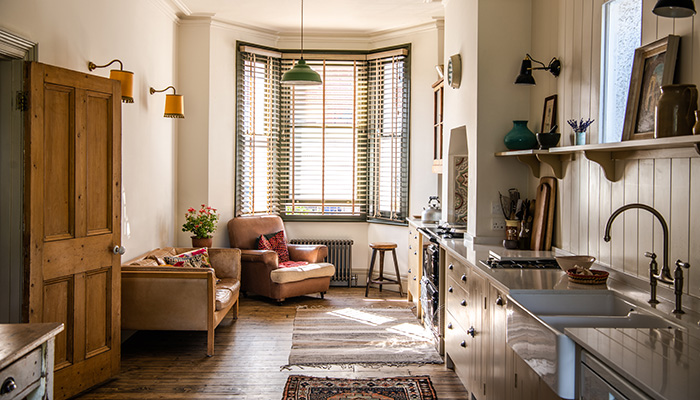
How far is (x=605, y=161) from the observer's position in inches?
115

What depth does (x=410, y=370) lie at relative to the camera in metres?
4.27

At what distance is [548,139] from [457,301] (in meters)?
1.25

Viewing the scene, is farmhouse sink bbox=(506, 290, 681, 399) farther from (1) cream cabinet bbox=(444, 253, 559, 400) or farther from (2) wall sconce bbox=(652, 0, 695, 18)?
(2) wall sconce bbox=(652, 0, 695, 18)

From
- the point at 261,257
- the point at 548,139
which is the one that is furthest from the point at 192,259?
the point at 548,139

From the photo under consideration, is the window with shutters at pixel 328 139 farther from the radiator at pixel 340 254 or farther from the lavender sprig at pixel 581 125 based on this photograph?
the lavender sprig at pixel 581 125

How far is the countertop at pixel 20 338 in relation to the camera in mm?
1961

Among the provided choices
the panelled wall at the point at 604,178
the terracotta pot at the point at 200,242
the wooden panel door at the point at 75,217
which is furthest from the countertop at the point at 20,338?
the terracotta pot at the point at 200,242

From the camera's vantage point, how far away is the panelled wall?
2342 millimetres

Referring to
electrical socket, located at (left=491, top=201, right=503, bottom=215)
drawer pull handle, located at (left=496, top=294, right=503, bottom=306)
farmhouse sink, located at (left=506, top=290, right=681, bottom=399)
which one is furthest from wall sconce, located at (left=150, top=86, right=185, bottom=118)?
farmhouse sink, located at (left=506, top=290, right=681, bottom=399)

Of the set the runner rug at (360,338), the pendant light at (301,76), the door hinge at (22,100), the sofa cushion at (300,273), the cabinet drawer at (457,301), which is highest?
the pendant light at (301,76)

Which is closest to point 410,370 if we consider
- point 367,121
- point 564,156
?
point 564,156

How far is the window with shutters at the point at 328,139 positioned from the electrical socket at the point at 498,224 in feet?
9.14

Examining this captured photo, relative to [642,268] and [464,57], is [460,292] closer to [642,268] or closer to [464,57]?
[642,268]

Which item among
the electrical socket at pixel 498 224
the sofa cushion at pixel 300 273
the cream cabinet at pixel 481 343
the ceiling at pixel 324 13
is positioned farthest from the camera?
the sofa cushion at pixel 300 273
